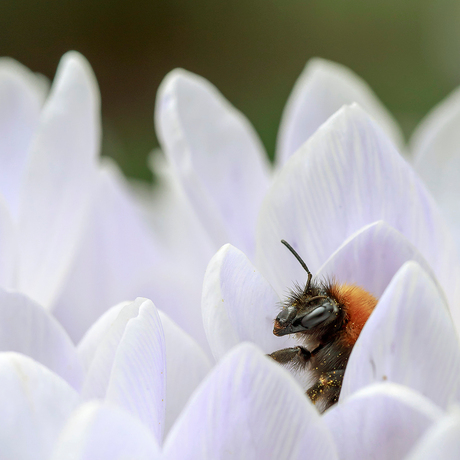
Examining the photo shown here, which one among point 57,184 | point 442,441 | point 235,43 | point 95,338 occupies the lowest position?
point 442,441

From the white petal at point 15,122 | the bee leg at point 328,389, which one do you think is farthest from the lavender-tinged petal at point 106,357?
the white petal at point 15,122

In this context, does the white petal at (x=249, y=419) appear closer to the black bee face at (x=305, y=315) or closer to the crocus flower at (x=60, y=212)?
the black bee face at (x=305, y=315)

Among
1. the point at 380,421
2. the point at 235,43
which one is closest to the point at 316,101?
the point at 380,421

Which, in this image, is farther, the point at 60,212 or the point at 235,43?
the point at 235,43

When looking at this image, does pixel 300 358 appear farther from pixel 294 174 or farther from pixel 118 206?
pixel 118 206

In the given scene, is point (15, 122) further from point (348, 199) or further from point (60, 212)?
Answer: point (348, 199)

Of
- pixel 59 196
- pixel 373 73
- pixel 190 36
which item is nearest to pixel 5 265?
pixel 59 196
